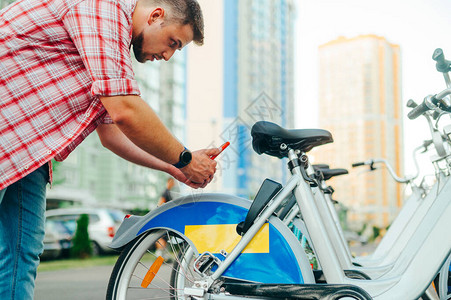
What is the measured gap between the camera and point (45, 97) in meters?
1.97

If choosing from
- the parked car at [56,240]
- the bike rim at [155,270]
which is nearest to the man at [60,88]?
the bike rim at [155,270]

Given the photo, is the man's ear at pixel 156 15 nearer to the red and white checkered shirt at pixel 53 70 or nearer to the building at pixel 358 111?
the red and white checkered shirt at pixel 53 70

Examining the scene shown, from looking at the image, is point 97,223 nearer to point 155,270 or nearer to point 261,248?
point 155,270

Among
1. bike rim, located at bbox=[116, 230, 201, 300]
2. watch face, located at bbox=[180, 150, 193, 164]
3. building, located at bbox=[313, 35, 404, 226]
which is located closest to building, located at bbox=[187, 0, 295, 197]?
building, located at bbox=[313, 35, 404, 226]

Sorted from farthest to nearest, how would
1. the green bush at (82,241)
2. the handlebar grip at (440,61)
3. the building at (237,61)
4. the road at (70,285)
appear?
1. the building at (237,61)
2. the green bush at (82,241)
3. the road at (70,285)
4. the handlebar grip at (440,61)

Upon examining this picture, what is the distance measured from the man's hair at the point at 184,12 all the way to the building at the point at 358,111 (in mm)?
Answer: 58309

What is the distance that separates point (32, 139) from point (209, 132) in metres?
1.62

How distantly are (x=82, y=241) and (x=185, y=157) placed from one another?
11.8 metres

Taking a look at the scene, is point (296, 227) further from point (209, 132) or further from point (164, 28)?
point (164, 28)

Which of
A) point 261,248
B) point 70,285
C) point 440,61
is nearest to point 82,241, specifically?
point 70,285

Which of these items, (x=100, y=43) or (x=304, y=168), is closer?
(x=100, y=43)

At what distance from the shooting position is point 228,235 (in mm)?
2414

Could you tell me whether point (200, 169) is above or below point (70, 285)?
above

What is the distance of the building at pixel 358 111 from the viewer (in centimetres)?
6419
